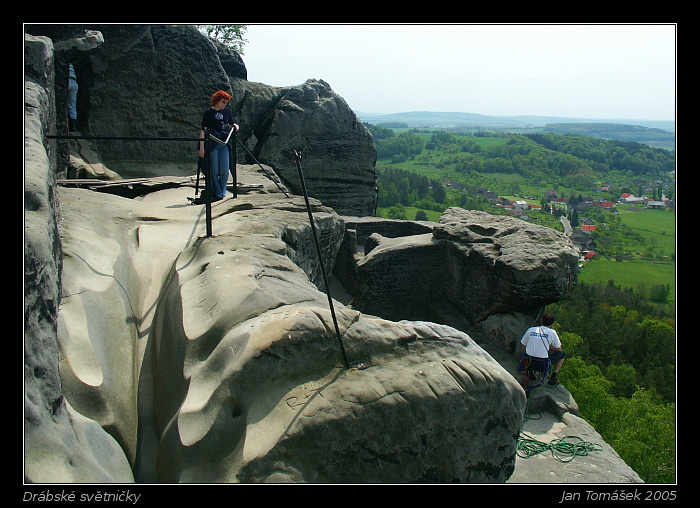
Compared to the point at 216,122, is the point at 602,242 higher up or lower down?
lower down

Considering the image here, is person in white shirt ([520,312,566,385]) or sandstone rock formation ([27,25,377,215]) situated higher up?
sandstone rock formation ([27,25,377,215])

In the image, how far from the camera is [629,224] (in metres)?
68.0

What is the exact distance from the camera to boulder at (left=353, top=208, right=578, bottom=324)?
10547mm

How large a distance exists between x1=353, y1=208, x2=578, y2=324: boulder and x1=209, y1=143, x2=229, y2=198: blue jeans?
14.7 feet

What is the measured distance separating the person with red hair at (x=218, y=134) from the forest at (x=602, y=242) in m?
5.45

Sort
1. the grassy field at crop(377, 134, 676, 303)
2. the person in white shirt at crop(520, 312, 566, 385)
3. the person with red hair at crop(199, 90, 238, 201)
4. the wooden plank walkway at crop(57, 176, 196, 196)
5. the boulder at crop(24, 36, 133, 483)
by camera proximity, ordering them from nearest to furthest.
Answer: the boulder at crop(24, 36, 133, 483), the person with red hair at crop(199, 90, 238, 201), the person in white shirt at crop(520, 312, 566, 385), the wooden plank walkway at crop(57, 176, 196, 196), the grassy field at crop(377, 134, 676, 303)

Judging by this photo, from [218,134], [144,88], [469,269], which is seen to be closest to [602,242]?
[469,269]

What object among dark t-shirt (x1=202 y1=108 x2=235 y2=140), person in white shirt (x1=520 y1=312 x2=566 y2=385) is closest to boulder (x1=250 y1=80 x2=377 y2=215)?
dark t-shirt (x1=202 y1=108 x2=235 y2=140)

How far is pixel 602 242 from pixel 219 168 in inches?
2308

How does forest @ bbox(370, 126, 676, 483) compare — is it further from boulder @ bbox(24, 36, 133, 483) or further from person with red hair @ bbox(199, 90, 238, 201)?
person with red hair @ bbox(199, 90, 238, 201)

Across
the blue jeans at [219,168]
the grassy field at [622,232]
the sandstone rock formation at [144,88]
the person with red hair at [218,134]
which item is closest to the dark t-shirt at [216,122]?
the person with red hair at [218,134]

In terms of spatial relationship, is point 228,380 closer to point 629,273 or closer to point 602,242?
point 629,273

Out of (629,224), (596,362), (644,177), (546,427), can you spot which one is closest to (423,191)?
(629,224)

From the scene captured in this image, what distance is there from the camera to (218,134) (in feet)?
26.6
